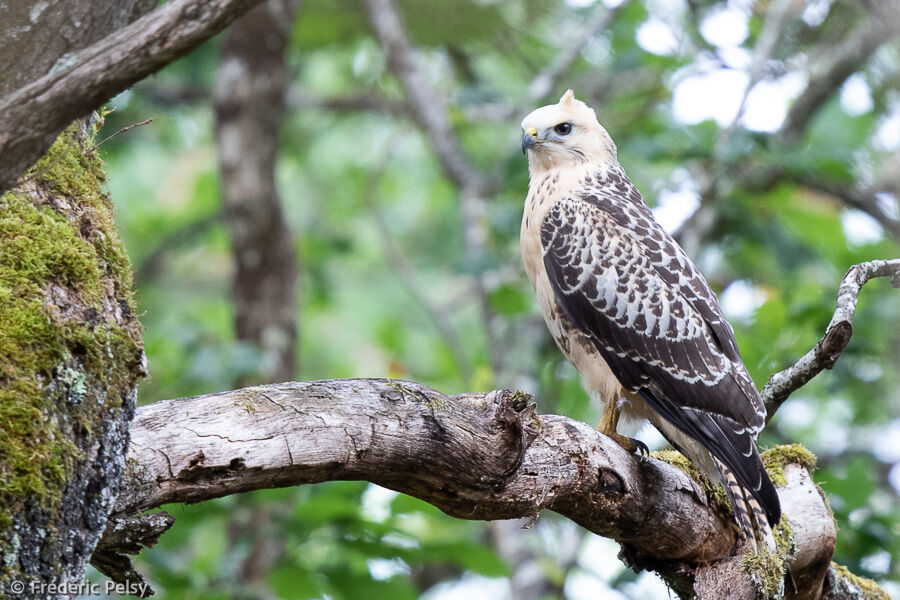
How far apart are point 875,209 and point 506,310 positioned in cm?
291

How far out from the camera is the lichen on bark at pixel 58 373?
6.90ft

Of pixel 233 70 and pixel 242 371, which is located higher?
pixel 233 70

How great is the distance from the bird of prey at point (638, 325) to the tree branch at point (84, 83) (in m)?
2.62

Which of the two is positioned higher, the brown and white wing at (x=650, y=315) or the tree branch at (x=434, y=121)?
the tree branch at (x=434, y=121)

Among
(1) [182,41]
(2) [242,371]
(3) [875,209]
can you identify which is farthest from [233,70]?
(1) [182,41]

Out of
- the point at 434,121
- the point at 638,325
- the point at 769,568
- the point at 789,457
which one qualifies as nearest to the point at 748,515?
the point at 769,568

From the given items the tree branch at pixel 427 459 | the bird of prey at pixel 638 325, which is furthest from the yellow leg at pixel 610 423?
the tree branch at pixel 427 459

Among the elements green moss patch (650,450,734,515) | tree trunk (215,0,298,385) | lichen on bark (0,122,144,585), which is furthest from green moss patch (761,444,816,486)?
tree trunk (215,0,298,385)

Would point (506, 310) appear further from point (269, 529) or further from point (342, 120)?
point (342, 120)

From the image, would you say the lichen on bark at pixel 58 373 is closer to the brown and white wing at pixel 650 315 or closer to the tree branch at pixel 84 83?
the tree branch at pixel 84 83

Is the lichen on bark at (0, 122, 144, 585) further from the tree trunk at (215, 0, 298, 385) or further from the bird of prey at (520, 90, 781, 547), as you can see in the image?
the tree trunk at (215, 0, 298, 385)

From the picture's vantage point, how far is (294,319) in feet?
25.2

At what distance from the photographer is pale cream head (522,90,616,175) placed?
16.3 ft

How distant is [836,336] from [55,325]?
2.60 metres
